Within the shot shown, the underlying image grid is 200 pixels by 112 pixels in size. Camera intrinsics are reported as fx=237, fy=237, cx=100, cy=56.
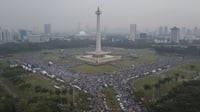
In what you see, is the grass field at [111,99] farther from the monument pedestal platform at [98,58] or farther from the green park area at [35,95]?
the monument pedestal platform at [98,58]

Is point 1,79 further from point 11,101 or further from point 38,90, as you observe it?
point 11,101

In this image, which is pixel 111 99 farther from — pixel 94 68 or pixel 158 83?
pixel 94 68

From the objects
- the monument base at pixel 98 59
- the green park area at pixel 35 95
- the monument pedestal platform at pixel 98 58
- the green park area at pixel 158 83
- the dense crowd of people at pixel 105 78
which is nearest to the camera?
the green park area at pixel 35 95

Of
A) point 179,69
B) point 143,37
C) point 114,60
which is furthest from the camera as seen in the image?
point 143,37

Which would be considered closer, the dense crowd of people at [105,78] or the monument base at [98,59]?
the dense crowd of people at [105,78]

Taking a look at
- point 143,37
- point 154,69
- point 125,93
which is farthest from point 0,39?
point 125,93

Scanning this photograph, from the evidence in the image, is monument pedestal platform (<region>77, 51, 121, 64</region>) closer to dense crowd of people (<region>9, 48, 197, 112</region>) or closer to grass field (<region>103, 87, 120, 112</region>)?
dense crowd of people (<region>9, 48, 197, 112</region>)

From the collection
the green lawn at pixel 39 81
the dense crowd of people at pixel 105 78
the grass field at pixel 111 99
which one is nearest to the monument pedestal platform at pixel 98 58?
→ the dense crowd of people at pixel 105 78
